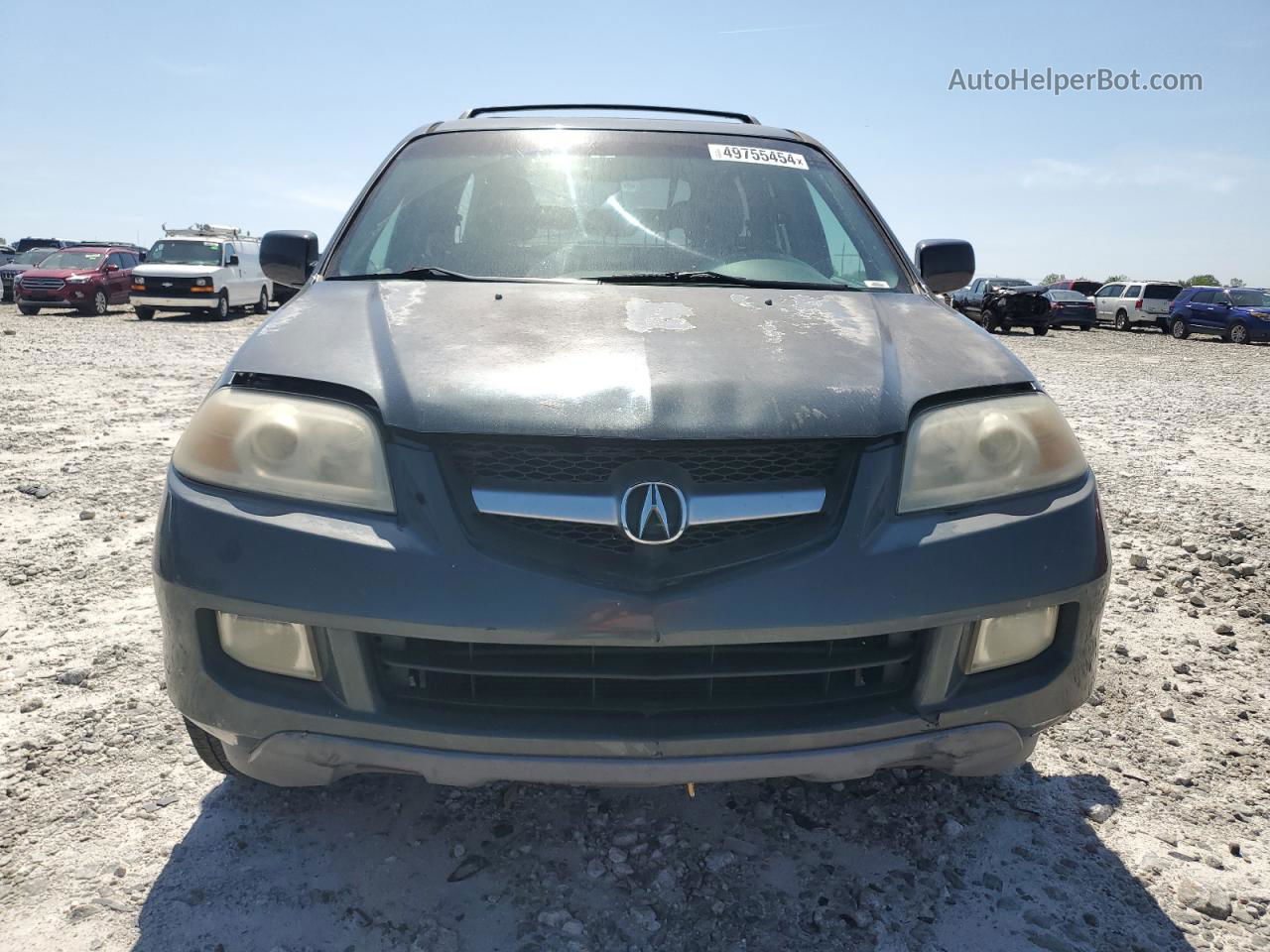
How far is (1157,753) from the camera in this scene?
256cm

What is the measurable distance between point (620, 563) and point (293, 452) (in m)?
0.65

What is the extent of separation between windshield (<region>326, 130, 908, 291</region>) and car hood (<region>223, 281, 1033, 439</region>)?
259 mm

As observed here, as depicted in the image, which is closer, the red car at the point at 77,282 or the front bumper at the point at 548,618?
the front bumper at the point at 548,618

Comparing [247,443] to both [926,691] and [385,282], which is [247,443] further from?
[926,691]

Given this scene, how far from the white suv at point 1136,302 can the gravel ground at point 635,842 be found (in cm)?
2818

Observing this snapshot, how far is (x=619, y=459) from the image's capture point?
165cm

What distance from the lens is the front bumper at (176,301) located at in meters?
20.0

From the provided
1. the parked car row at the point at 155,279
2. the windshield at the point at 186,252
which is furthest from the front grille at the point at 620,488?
the windshield at the point at 186,252

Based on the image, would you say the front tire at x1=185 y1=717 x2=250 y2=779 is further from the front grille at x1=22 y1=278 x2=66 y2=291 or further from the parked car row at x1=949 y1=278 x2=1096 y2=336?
the front grille at x1=22 y1=278 x2=66 y2=291

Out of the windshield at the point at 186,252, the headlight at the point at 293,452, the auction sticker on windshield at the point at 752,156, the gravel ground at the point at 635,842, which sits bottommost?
the gravel ground at the point at 635,842

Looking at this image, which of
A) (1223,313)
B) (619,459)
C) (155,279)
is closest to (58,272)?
(155,279)

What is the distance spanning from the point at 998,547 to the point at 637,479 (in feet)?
2.20

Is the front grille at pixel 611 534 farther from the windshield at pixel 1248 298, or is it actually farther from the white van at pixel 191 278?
the windshield at pixel 1248 298

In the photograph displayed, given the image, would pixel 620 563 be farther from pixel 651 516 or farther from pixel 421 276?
pixel 421 276
